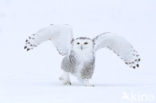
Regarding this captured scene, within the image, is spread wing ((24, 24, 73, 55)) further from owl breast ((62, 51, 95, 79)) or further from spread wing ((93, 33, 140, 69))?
spread wing ((93, 33, 140, 69))

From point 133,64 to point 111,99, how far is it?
3.04 ft

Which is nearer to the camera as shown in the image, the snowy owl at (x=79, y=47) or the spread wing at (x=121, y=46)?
the snowy owl at (x=79, y=47)

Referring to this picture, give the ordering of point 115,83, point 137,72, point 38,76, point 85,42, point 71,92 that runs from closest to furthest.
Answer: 1. point 71,92
2. point 85,42
3. point 115,83
4. point 38,76
5. point 137,72

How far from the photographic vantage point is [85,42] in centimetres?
534

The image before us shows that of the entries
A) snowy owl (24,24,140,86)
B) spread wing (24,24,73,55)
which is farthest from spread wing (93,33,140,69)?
spread wing (24,24,73,55)

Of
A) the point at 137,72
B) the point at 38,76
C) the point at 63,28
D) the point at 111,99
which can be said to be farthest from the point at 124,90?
the point at 137,72

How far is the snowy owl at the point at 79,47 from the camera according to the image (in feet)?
17.5

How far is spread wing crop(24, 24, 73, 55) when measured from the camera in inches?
214

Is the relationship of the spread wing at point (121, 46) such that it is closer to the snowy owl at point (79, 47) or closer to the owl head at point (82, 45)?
the snowy owl at point (79, 47)

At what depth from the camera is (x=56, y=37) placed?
5516 millimetres

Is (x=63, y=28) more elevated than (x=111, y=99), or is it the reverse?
(x=63, y=28)

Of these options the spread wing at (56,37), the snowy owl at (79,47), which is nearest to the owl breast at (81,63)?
the snowy owl at (79,47)

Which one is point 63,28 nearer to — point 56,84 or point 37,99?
point 56,84

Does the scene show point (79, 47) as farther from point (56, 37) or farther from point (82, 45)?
point (56, 37)
